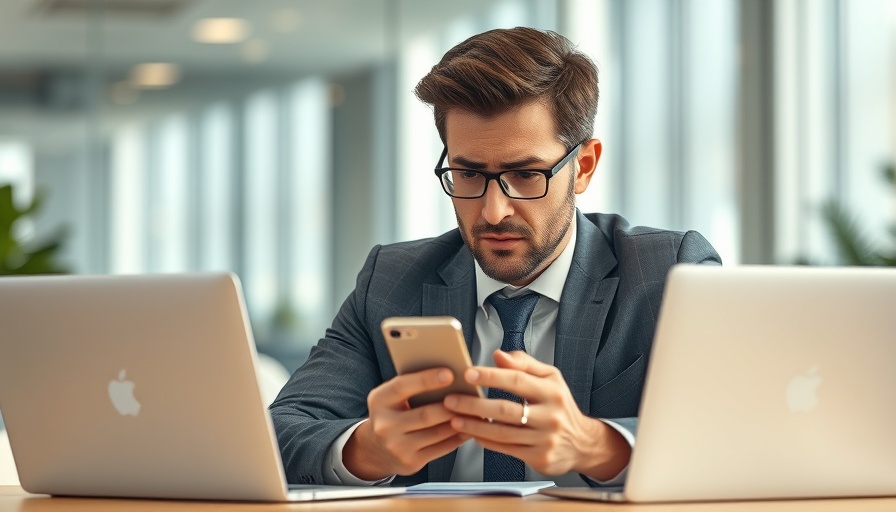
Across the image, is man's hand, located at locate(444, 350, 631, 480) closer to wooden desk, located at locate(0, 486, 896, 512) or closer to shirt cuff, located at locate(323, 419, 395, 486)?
wooden desk, located at locate(0, 486, 896, 512)

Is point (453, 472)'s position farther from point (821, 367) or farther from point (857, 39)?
point (857, 39)

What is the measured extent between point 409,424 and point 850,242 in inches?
130

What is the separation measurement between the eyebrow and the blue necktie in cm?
24

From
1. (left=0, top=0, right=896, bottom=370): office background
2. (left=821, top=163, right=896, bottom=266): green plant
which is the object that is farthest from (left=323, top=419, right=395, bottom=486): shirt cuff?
(left=0, top=0, right=896, bottom=370): office background

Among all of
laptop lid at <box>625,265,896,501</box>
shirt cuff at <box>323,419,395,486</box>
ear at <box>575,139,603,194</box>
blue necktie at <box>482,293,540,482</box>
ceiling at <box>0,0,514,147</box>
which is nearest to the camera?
laptop lid at <box>625,265,896,501</box>

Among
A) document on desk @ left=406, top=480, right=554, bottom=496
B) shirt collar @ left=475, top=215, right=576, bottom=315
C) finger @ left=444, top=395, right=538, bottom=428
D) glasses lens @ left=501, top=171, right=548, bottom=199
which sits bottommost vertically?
document on desk @ left=406, top=480, right=554, bottom=496

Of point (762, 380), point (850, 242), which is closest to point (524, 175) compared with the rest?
point (762, 380)

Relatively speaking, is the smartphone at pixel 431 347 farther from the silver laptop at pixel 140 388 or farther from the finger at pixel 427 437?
the silver laptop at pixel 140 388

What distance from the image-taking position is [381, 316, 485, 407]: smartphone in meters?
1.47

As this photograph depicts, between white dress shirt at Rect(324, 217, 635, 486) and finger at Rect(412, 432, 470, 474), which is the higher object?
white dress shirt at Rect(324, 217, 635, 486)

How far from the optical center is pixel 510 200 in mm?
2168

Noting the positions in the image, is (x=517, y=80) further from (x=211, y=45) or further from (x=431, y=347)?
(x=211, y=45)

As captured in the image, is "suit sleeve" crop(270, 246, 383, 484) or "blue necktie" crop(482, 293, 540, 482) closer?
"suit sleeve" crop(270, 246, 383, 484)

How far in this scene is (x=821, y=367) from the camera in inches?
59.3
